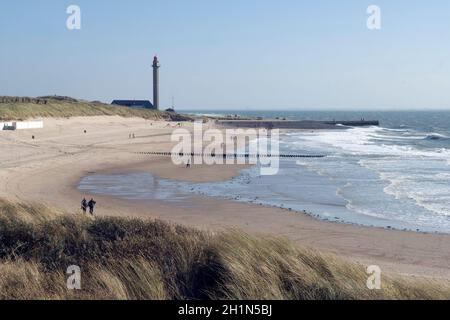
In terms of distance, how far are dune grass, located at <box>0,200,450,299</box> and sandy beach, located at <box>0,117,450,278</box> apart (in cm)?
378

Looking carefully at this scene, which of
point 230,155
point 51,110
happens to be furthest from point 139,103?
point 230,155

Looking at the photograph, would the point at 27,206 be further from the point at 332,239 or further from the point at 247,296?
the point at 332,239

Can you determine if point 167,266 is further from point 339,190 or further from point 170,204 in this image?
point 339,190

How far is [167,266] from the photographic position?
6766mm

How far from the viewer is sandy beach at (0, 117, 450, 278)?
14.7 metres

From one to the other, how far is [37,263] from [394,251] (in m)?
10.0

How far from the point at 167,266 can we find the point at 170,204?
574 inches

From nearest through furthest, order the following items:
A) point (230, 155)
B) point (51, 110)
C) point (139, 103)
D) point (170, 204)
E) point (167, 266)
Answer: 1. point (167, 266)
2. point (170, 204)
3. point (230, 155)
4. point (51, 110)
5. point (139, 103)

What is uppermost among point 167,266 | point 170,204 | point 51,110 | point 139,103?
point 139,103

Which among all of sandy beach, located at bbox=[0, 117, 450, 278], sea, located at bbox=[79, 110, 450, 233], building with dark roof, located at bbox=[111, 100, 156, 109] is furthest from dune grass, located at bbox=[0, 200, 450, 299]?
building with dark roof, located at bbox=[111, 100, 156, 109]

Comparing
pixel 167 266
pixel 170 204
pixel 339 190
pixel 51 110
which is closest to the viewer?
pixel 167 266

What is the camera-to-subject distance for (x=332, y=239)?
15.8 metres

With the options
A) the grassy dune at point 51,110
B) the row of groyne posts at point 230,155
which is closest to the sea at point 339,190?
the row of groyne posts at point 230,155
